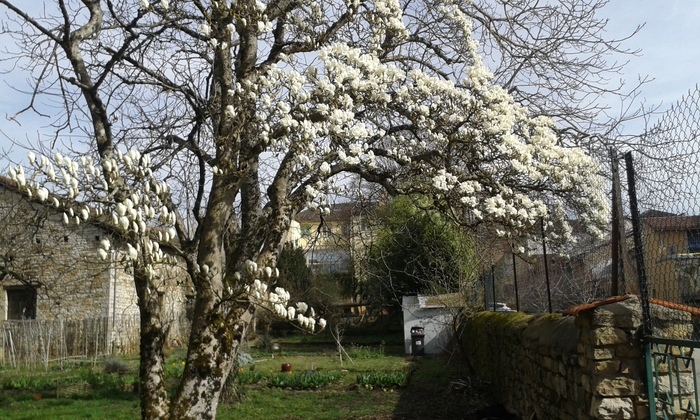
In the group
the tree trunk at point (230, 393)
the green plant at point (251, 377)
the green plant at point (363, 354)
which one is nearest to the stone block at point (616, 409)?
the tree trunk at point (230, 393)

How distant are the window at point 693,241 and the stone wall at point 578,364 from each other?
96cm

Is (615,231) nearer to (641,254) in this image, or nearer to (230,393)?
(641,254)

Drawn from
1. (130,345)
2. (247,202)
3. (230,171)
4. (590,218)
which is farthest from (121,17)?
(130,345)

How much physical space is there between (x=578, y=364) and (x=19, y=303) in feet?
71.6

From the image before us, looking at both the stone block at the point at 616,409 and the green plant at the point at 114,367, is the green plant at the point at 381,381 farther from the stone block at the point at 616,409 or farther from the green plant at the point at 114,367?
the stone block at the point at 616,409

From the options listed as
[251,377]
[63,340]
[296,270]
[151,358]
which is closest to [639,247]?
[151,358]

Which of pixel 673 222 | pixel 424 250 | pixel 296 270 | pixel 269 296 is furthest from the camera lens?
pixel 296 270

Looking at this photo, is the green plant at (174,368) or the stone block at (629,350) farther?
the green plant at (174,368)

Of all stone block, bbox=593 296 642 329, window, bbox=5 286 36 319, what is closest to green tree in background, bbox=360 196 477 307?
stone block, bbox=593 296 642 329

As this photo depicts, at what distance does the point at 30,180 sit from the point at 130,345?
1701cm

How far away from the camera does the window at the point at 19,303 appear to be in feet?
72.7

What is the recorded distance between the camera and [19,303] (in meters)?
22.3

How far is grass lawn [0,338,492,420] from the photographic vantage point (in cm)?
1040

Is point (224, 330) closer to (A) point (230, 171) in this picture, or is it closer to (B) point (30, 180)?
(A) point (230, 171)
